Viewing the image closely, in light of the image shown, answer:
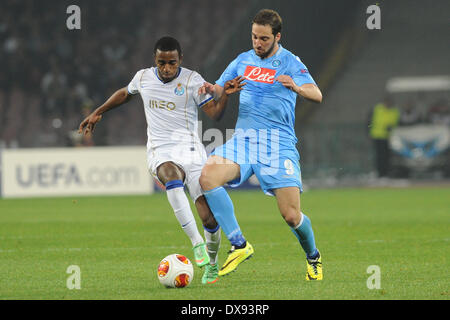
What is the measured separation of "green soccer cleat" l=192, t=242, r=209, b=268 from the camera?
22.9ft

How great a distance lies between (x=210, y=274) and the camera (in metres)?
7.04

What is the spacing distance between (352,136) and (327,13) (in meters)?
4.17

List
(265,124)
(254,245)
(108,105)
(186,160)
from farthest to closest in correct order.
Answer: (254,245)
(108,105)
(186,160)
(265,124)

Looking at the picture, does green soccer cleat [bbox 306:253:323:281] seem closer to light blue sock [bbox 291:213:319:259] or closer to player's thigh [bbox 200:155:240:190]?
light blue sock [bbox 291:213:319:259]

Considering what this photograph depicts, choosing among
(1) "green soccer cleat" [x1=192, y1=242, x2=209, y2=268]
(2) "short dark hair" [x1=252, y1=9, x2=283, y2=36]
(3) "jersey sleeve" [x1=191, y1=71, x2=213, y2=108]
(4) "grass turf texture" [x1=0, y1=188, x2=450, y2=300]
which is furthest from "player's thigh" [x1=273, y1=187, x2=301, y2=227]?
(2) "short dark hair" [x1=252, y1=9, x2=283, y2=36]

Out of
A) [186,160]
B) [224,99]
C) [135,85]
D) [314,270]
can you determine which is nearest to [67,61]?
[135,85]

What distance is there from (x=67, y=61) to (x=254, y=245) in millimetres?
14822

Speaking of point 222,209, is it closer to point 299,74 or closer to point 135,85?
point 299,74

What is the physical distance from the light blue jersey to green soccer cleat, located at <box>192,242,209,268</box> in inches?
22.0

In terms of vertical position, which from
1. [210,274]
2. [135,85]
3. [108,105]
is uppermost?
[135,85]

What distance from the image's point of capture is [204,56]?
26062 millimetres

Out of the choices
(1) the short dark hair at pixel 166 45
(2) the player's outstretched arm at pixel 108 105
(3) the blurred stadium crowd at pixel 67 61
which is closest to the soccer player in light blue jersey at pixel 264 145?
(1) the short dark hair at pixel 166 45
